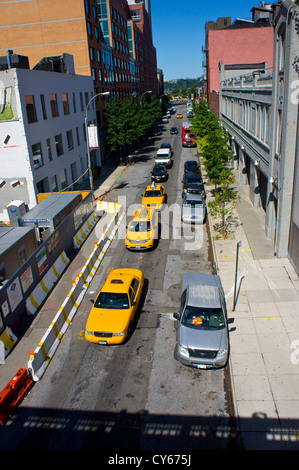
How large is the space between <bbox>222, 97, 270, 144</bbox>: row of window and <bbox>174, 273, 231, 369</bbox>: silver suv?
11.7m

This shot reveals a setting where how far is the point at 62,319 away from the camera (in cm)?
1321

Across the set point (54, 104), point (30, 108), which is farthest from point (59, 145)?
point (30, 108)

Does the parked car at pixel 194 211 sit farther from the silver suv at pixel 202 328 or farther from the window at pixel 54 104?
the window at pixel 54 104

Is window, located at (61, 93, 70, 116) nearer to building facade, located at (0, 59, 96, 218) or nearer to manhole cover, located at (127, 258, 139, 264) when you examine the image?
building facade, located at (0, 59, 96, 218)

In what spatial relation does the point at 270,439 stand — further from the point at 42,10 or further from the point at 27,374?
the point at 42,10

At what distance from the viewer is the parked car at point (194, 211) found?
74.5ft

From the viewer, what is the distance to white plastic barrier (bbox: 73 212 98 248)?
68.3ft

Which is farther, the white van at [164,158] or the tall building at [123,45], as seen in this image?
the tall building at [123,45]

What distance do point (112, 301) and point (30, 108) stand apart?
1898 cm

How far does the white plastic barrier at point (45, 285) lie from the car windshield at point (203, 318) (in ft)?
21.4

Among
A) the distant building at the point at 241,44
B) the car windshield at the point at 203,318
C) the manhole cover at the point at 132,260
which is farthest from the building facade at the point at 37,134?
the distant building at the point at 241,44

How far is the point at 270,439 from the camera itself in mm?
8453

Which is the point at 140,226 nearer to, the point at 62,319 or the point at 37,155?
the point at 62,319

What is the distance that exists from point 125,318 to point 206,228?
39.0 ft
